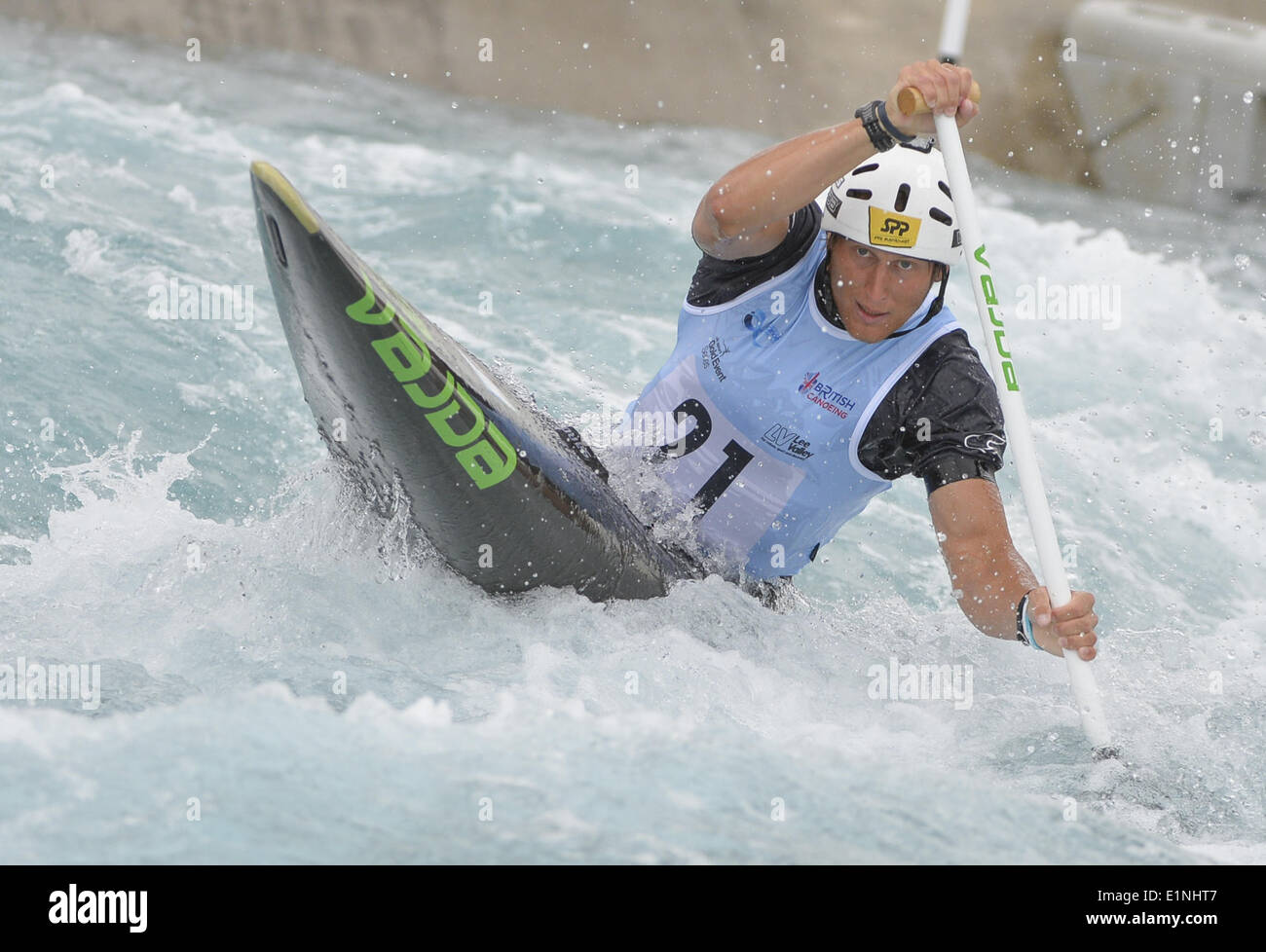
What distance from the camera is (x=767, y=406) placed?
9.46 ft

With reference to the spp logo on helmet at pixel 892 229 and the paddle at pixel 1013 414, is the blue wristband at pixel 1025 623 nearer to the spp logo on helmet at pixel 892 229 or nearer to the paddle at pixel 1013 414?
the paddle at pixel 1013 414

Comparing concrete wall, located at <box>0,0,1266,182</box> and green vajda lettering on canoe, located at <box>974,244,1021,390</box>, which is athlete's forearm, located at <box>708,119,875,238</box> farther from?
concrete wall, located at <box>0,0,1266,182</box>

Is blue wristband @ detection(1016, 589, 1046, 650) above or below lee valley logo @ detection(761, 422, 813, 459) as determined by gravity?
below

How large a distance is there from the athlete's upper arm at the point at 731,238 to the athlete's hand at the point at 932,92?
1.20 feet

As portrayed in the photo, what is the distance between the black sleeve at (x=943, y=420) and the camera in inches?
106

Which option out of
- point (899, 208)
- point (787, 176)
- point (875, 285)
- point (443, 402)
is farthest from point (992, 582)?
point (443, 402)

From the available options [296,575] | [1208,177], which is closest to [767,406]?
[296,575]

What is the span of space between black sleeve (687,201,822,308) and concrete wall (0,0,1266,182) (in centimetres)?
549

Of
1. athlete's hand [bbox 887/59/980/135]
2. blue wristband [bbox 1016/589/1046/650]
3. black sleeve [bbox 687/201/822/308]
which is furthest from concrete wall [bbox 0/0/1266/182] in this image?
blue wristband [bbox 1016/589/1046/650]

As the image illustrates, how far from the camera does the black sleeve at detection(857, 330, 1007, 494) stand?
8.84ft

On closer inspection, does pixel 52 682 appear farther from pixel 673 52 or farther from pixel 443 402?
pixel 673 52

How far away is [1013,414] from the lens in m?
2.61
